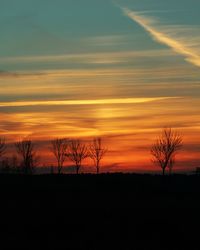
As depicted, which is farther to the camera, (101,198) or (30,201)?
(101,198)

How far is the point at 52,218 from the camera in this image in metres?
35.5

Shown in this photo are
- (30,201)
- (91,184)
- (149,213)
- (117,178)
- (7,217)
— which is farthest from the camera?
(117,178)

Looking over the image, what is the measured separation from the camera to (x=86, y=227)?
3281cm

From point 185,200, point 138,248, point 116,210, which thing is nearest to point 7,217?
point 116,210

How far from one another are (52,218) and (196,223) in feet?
28.4

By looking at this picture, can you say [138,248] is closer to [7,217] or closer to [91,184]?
[7,217]

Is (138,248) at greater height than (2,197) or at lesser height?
lesser

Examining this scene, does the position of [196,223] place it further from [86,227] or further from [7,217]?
[7,217]

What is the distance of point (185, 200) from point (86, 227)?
61.0 feet

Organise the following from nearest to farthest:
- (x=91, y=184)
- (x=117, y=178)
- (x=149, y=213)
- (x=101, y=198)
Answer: (x=149, y=213)
(x=101, y=198)
(x=91, y=184)
(x=117, y=178)

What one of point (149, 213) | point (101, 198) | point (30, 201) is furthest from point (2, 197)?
point (149, 213)

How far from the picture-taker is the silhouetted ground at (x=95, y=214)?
29.0 meters

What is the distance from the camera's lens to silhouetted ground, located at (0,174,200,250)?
28953mm

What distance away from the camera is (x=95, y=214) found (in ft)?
122
